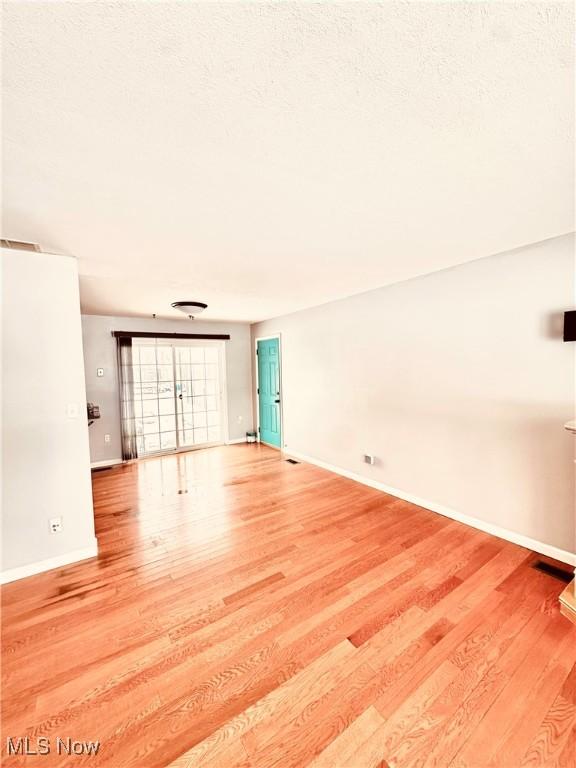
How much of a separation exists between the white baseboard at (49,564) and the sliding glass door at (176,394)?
10.0 ft

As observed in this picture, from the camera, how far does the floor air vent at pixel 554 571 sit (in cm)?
217

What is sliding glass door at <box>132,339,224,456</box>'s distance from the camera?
5.49m

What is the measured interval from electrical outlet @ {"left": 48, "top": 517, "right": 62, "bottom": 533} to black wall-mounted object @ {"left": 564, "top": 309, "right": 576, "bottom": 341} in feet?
13.4

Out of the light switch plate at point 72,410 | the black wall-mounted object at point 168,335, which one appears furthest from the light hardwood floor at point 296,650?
the black wall-mounted object at point 168,335

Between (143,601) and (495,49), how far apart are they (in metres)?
3.13

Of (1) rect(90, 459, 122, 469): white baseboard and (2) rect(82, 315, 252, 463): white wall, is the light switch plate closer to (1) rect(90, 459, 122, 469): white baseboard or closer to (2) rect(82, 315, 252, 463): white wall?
(2) rect(82, 315, 252, 463): white wall

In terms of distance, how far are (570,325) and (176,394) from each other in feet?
18.0

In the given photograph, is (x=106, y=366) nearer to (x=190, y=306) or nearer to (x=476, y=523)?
(x=190, y=306)

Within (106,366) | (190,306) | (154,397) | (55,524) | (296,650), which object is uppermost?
(190,306)

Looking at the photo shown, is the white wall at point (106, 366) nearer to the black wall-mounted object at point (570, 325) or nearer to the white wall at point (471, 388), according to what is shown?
the white wall at point (471, 388)

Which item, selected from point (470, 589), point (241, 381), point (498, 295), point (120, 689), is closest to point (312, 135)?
point (498, 295)

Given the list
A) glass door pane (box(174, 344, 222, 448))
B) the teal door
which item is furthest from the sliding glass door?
the teal door

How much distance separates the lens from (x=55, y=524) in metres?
2.43

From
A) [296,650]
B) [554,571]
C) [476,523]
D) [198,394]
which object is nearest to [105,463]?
[198,394]
